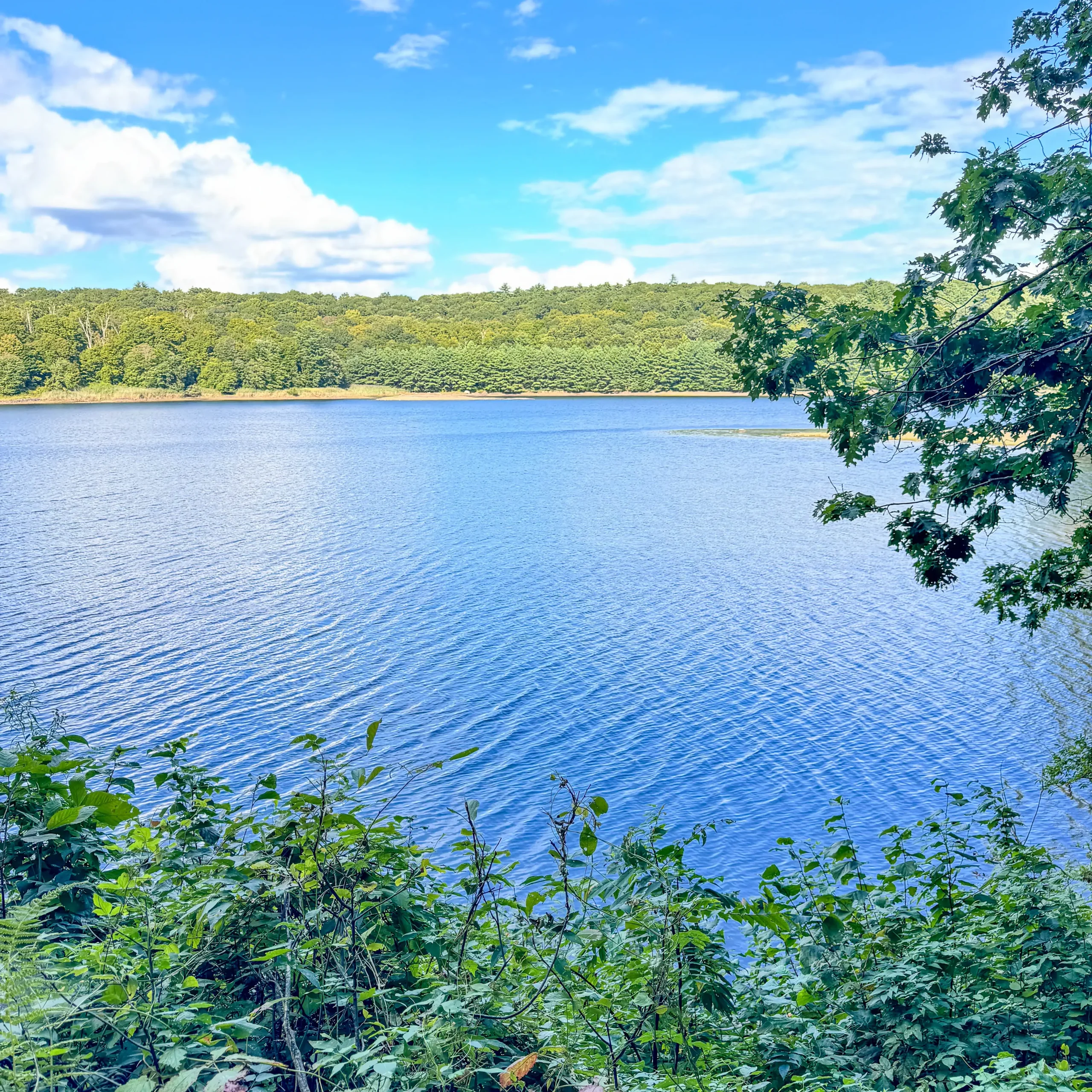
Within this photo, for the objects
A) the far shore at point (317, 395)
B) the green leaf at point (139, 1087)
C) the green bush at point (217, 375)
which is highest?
the green bush at point (217, 375)

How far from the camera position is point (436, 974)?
4516 mm

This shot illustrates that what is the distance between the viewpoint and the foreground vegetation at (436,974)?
299cm

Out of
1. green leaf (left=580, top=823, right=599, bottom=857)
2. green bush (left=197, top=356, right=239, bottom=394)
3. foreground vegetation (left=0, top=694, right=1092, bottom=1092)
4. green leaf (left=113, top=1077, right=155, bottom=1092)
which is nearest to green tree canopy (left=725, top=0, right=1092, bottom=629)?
foreground vegetation (left=0, top=694, right=1092, bottom=1092)

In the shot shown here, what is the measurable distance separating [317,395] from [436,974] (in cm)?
16128

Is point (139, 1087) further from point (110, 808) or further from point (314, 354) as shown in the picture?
point (314, 354)

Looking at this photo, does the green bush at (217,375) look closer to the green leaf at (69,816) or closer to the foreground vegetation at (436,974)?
the foreground vegetation at (436,974)

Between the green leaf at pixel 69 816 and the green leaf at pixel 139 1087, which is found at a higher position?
the green leaf at pixel 69 816

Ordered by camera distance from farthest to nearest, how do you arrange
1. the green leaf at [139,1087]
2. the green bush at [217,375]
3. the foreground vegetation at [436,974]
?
1. the green bush at [217,375]
2. the foreground vegetation at [436,974]
3. the green leaf at [139,1087]

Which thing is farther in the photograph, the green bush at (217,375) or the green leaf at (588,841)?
the green bush at (217,375)

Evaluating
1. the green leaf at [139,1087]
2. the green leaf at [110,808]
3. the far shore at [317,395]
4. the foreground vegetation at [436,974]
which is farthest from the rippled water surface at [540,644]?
the far shore at [317,395]

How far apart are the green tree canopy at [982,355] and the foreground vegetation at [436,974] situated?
3.81m

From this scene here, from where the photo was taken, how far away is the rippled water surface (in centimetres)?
1650

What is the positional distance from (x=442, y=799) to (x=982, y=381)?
1078 cm

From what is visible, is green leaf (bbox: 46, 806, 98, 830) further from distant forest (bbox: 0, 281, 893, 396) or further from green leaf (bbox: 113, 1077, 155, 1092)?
distant forest (bbox: 0, 281, 893, 396)
